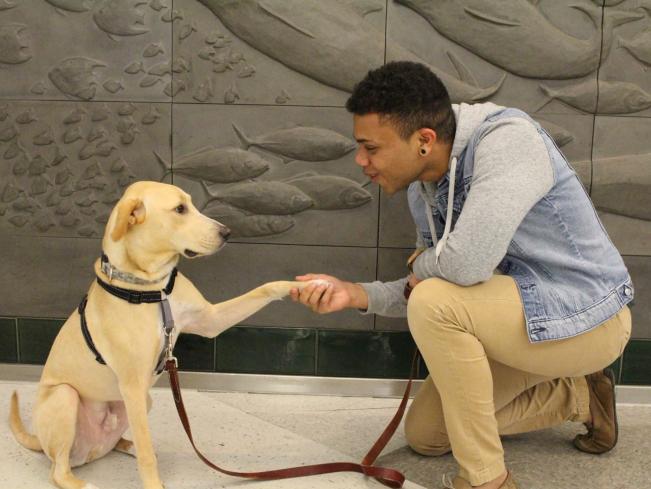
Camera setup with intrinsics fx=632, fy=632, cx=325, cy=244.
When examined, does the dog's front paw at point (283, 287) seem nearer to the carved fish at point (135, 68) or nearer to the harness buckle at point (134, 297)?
the harness buckle at point (134, 297)

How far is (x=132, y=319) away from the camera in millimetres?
1754

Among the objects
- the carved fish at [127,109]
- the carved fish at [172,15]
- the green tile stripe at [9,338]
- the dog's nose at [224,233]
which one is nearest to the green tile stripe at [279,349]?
the green tile stripe at [9,338]

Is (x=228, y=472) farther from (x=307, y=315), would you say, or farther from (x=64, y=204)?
(x=64, y=204)

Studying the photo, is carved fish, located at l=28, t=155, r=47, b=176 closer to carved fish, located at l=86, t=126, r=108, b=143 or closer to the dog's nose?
carved fish, located at l=86, t=126, r=108, b=143

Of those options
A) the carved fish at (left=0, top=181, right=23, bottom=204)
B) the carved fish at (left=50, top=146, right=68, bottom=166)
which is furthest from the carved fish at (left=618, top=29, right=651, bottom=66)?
the carved fish at (left=0, top=181, right=23, bottom=204)

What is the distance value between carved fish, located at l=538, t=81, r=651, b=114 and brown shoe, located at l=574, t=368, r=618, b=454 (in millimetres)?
1090

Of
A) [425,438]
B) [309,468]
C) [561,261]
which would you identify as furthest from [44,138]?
[561,261]

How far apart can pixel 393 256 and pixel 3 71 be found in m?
1.82

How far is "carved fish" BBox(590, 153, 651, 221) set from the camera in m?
2.57

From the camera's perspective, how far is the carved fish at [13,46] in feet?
8.61

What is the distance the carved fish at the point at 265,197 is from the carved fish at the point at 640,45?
140 centimetres

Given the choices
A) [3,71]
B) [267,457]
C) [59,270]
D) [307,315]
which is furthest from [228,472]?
[3,71]

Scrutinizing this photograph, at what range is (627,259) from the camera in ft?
8.68

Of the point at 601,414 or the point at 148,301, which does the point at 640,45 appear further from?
the point at 148,301
